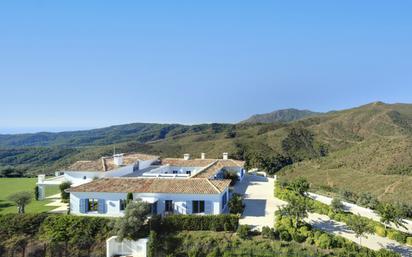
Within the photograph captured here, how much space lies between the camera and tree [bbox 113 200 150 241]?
24.5m

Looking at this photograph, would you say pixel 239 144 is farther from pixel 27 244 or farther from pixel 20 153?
pixel 20 153

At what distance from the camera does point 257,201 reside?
3516 centimetres

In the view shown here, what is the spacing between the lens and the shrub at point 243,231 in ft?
80.1

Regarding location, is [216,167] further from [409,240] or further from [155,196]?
[409,240]

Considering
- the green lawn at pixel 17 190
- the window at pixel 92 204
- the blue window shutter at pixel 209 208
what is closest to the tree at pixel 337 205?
the blue window shutter at pixel 209 208

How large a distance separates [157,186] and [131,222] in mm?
5982

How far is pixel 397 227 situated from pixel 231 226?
12254 millimetres

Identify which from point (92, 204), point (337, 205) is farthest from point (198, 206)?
point (337, 205)

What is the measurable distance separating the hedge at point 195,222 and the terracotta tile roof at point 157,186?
237 cm

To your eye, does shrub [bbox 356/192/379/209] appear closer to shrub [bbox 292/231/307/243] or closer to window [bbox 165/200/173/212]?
shrub [bbox 292/231/307/243]

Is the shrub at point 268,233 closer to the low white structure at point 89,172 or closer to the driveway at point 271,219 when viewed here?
the driveway at point 271,219

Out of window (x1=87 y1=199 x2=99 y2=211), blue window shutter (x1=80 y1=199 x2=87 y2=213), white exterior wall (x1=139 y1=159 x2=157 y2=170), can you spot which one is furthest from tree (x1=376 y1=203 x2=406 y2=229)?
white exterior wall (x1=139 y1=159 x2=157 y2=170)

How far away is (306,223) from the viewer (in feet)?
89.1

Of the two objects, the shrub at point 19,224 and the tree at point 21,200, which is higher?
the tree at point 21,200
